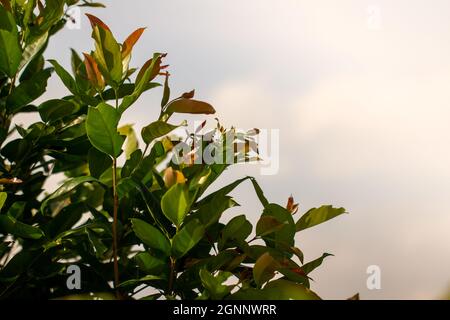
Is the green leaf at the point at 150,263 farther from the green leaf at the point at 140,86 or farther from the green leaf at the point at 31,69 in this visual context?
the green leaf at the point at 31,69

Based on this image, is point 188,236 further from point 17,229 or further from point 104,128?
point 17,229

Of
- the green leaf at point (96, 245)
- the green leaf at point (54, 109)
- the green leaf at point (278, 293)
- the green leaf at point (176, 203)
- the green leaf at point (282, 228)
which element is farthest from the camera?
the green leaf at point (54, 109)

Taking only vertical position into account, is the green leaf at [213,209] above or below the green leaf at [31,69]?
below

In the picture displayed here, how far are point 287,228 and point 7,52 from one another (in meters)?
1.05

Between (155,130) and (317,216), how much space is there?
0.56 m

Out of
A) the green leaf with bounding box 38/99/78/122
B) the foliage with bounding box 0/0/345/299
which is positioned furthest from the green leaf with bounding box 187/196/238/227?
the green leaf with bounding box 38/99/78/122

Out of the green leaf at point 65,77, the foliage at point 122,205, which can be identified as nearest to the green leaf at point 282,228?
the foliage at point 122,205

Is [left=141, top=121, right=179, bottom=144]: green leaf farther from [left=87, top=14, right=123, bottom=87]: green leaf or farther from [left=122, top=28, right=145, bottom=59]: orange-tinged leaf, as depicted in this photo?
[left=122, top=28, right=145, bottom=59]: orange-tinged leaf

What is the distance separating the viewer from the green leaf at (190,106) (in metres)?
2.02

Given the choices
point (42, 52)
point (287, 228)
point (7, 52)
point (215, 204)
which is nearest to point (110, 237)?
point (215, 204)

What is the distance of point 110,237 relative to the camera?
2.09 meters

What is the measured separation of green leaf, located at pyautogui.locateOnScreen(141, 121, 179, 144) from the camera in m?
1.96
